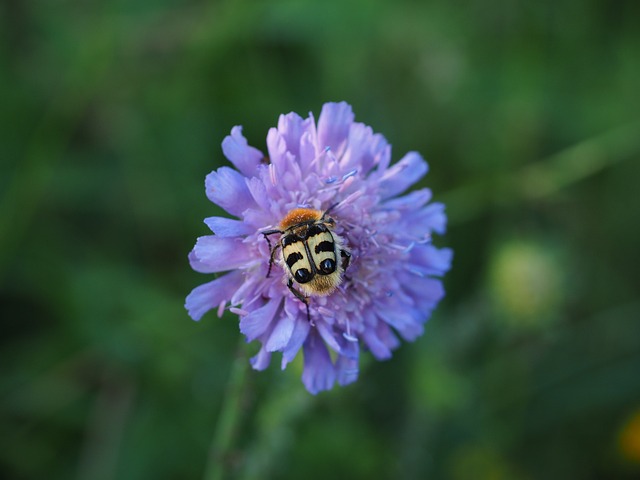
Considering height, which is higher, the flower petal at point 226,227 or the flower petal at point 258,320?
the flower petal at point 226,227

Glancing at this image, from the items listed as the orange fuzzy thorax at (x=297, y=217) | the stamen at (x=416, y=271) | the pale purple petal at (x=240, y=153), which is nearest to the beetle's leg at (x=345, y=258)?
the orange fuzzy thorax at (x=297, y=217)

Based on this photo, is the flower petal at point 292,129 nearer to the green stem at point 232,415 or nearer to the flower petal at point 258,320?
the flower petal at point 258,320

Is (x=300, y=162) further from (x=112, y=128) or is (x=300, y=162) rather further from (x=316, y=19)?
(x=112, y=128)

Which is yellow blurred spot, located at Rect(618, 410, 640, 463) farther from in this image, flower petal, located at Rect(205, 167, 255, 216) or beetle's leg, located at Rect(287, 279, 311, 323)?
flower petal, located at Rect(205, 167, 255, 216)

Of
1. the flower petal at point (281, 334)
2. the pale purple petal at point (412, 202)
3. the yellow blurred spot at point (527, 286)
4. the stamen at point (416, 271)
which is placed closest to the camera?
the flower petal at point (281, 334)

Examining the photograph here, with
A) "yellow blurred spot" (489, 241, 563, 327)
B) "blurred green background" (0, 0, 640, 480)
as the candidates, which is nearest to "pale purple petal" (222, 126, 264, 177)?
"blurred green background" (0, 0, 640, 480)
